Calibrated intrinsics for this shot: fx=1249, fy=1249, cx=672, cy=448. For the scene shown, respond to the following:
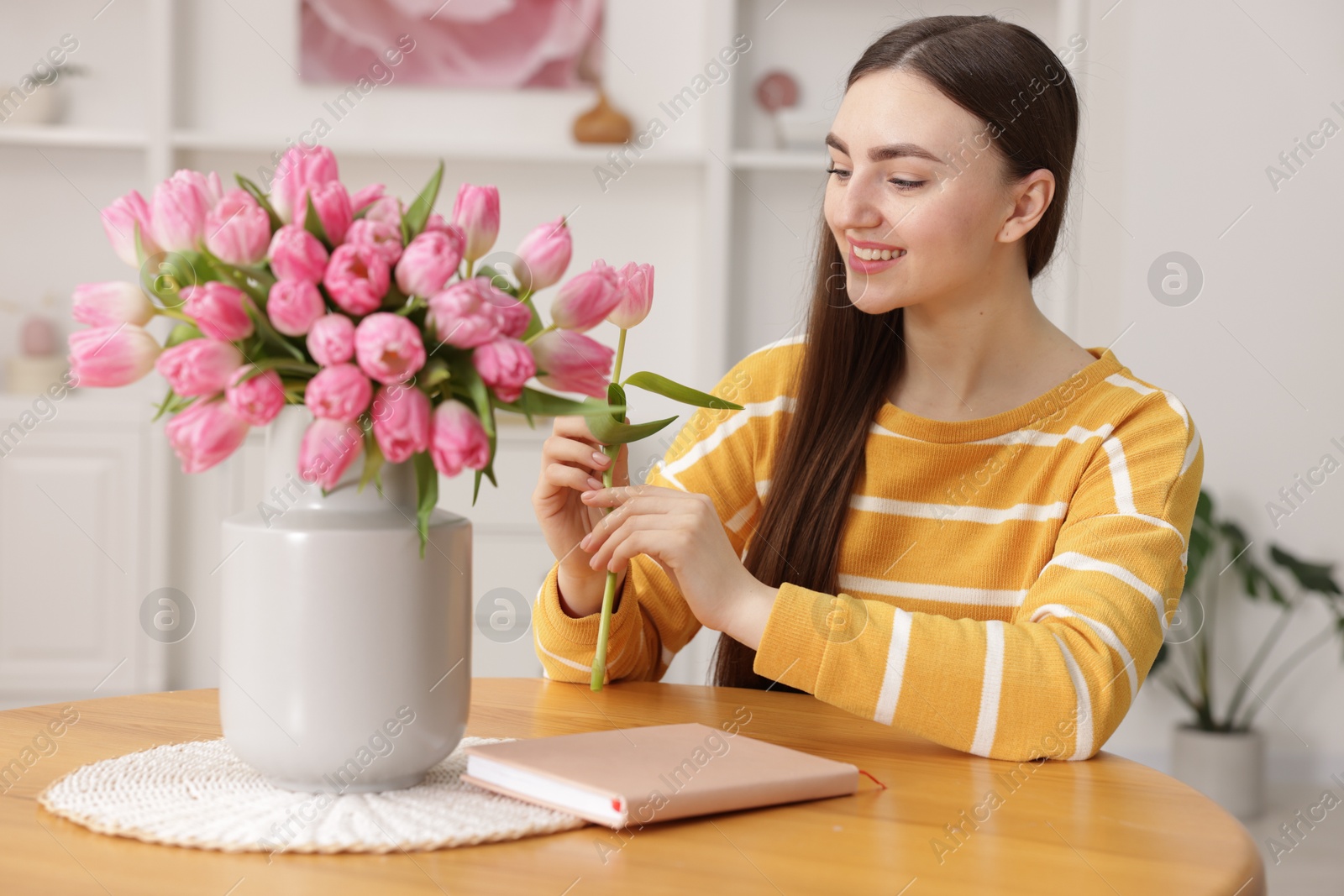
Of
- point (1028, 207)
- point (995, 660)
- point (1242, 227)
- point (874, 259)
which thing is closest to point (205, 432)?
point (995, 660)

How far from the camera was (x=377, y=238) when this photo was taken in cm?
69

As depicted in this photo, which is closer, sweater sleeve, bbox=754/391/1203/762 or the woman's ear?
sweater sleeve, bbox=754/391/1203/762

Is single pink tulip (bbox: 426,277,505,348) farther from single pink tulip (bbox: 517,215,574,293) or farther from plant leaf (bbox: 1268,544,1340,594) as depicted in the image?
plant leaf (bbox: 1268,544,1340,594)

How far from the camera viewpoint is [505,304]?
72cm

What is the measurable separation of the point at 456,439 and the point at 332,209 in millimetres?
148

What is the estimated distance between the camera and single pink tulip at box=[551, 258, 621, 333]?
0.77 m

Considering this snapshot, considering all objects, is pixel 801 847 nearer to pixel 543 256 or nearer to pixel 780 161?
pixel 543 256

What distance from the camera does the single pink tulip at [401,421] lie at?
69 cm

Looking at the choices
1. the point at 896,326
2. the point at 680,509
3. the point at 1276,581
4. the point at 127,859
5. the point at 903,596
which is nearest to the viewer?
the point at 127,859

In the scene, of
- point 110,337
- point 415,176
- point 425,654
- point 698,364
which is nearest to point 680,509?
point 425,654

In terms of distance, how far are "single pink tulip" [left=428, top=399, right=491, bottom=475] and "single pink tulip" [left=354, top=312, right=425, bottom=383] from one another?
0.03 metres

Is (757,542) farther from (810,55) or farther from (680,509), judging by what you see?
(810,55)

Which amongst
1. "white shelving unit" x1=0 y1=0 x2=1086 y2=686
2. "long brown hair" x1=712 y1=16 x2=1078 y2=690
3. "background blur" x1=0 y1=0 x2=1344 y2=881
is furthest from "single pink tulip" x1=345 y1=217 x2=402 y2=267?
"white shelving unit" x1=0 y1=0 x2=1086 y2=686

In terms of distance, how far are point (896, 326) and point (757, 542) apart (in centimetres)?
33
